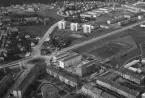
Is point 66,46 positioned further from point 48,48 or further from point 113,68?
point 113,68

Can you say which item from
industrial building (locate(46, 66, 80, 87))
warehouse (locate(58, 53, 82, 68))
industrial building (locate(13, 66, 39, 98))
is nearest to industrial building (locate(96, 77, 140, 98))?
industrial building (locate(46, 66, 80, 87))

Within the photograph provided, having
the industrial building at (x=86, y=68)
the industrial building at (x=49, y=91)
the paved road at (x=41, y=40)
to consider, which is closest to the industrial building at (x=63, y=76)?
the industrial building at (x=86, y=68)

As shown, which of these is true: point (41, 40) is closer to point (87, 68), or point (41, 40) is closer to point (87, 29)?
point (87, 29)

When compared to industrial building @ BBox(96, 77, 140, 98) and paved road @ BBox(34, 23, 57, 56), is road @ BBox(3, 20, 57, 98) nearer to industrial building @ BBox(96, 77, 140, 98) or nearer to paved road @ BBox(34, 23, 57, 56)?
paved road @ BBox(34, 23, 57, 56)

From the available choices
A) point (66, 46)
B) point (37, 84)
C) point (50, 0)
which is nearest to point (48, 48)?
point (66, 46)

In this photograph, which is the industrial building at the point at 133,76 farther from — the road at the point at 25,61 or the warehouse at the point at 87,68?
the road at the point at 25,61

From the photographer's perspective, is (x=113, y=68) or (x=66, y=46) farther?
(x=66, y=46)

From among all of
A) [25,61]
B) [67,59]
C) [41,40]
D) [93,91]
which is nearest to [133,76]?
[93,91]
